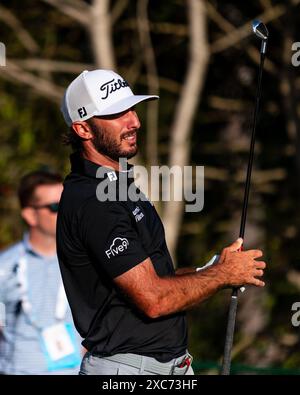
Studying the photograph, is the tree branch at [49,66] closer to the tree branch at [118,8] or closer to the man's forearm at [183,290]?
the tree branch at [118,8]

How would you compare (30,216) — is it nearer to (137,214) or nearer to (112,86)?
(112,86)

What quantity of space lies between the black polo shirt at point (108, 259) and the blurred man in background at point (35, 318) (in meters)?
1.59

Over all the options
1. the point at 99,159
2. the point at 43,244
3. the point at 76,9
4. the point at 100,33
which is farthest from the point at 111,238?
the point at 76,9

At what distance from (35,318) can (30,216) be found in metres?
0.82

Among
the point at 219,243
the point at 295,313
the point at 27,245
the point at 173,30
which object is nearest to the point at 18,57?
the point at 173,30

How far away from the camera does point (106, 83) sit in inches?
201

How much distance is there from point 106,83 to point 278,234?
8.24 metres

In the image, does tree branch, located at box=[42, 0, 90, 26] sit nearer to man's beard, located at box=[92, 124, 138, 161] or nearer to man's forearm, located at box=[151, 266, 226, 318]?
man's beard, located at box=[92, 124, 138, 161]

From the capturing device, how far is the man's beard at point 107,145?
4.99 metres

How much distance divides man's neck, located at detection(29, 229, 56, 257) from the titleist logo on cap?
6.32 ft

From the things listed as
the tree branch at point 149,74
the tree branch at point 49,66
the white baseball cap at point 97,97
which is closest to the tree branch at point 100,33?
the tree branch at point 49,66
